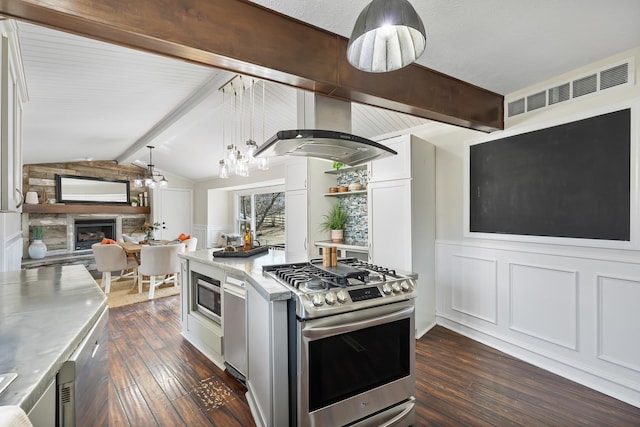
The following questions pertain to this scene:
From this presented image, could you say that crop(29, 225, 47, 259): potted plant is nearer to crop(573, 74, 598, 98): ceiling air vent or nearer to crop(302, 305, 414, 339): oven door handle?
crop(302, 305, 414, 339): oven door handle

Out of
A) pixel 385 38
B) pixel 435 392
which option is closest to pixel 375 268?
pixel 435 392

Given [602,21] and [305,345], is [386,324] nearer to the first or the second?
[305,345]

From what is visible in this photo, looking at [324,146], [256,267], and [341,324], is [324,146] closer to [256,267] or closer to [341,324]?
[256,267]

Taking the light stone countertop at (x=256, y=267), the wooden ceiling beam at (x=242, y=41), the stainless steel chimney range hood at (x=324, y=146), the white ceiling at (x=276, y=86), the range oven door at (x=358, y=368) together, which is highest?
the white ceiling at (x=276, y=86)

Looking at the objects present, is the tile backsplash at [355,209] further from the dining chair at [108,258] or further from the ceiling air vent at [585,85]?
the dining chair at [108,258]

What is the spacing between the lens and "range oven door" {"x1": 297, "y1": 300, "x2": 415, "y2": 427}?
1505 millimetres

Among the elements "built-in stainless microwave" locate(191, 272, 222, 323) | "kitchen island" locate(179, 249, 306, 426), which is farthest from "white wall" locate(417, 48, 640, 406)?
"built-in stainless microwave" locate(191, 272, 222, 323)

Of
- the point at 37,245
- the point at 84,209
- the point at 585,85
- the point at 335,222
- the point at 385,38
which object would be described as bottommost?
the point at 37,245

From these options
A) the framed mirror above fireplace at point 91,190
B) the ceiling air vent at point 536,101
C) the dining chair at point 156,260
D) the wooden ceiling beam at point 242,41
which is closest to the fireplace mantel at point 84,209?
the framed mirror above fireplace at point 91,190

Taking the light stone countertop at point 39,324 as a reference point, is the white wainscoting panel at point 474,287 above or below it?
below

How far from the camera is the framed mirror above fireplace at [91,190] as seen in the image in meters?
6.67

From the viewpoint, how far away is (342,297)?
5.12ft

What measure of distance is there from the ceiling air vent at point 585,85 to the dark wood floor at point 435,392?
2.25m

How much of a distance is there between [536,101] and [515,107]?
0.55 ft
